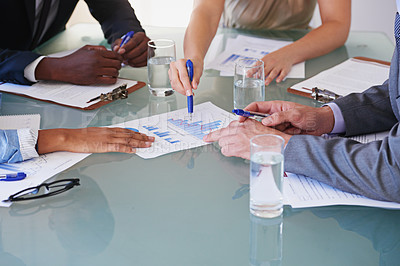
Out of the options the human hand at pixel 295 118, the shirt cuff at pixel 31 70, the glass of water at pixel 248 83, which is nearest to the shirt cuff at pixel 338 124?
the human hand at pixel 295 118

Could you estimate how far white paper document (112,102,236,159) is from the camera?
4.45 feet

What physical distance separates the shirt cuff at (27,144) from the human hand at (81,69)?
0.48 meters

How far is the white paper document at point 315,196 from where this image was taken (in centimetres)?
109

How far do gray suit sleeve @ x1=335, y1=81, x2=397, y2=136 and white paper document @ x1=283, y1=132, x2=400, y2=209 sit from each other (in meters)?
0.32

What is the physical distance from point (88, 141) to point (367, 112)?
0.79 m

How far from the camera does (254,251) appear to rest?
961mm

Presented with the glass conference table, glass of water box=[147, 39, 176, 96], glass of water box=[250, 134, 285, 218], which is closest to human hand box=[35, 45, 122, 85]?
glass of water box=[147, 39, 176, 96]

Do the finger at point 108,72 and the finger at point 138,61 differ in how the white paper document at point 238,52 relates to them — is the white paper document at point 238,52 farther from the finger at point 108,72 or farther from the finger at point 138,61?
the finger at point 108,72

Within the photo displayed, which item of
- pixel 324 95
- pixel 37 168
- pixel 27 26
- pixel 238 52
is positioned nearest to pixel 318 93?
pixel 324 95

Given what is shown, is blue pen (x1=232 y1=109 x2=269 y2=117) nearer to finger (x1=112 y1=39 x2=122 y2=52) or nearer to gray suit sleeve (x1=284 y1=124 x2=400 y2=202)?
gray suit sleeve (x1=284 y1=124 x2=400 y2=202)

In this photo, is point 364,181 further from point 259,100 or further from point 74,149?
point 74,149

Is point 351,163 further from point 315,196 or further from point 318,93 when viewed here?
point 318,93

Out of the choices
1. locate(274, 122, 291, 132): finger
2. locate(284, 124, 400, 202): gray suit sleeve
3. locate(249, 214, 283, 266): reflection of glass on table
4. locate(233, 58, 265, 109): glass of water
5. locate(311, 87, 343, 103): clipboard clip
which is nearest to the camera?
locate(249, 214, 283, 266): reflection of glass on table

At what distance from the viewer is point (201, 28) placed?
6.62 feet
